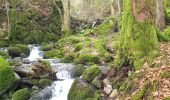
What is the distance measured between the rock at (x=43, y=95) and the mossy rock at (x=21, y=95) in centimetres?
21

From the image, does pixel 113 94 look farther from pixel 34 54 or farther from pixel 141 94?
pixel 34 54

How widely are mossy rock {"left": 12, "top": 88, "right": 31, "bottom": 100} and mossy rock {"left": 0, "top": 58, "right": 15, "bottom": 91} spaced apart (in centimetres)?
80

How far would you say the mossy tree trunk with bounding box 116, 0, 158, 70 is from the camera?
10328 millimetres

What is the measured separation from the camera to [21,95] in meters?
12.0

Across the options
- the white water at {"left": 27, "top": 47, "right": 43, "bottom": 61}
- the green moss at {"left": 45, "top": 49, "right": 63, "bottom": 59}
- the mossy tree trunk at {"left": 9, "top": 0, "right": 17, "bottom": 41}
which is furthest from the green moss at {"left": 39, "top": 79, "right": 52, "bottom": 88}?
the mossy tree trunk at {"left": 9, "top": 0, "right": 17, "bottom": 41}

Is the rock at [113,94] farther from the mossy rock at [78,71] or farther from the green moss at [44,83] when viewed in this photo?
the mossy rock at [78,71]

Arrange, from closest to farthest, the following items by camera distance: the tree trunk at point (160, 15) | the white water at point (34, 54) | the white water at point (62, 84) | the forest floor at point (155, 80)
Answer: the forest floor at point (155, 80)
the white water at point (62, 84)
the tree trunk at point (160, 15)
the white water at point (34, 54)

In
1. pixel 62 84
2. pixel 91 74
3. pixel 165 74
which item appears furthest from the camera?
pixel 62 84

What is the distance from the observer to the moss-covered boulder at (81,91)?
11.2 m

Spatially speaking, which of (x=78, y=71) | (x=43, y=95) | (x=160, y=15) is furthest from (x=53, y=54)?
(x=43, y=95)

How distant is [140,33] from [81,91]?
2877mm

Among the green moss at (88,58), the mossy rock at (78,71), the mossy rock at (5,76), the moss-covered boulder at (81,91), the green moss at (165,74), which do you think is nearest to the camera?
the green moss at (165,74)

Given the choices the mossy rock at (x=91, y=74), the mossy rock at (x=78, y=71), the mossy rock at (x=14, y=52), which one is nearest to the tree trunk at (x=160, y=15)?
the mossy rock at (x=78, y=71)

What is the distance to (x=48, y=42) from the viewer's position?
92.4 ft
